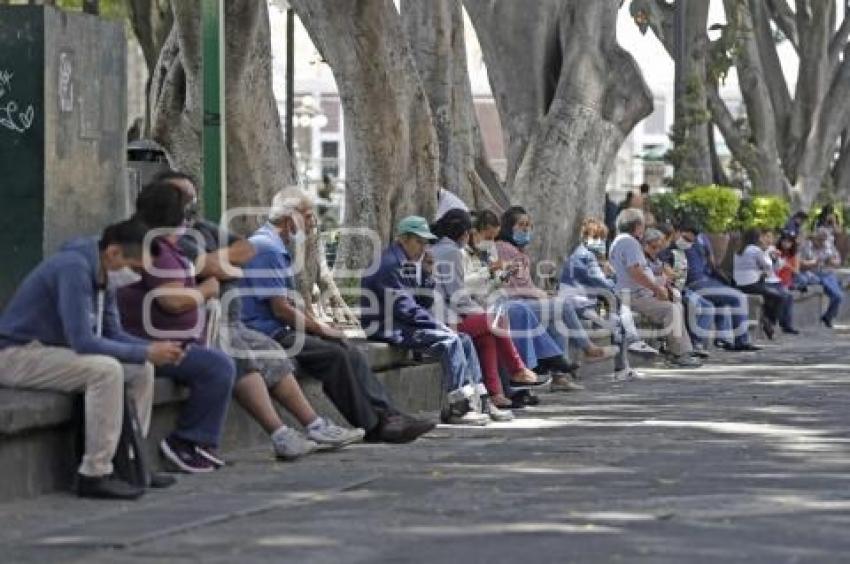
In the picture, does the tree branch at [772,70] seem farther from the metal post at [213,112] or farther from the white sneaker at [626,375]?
the metal post at [213,112]

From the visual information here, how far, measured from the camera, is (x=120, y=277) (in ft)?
43.0

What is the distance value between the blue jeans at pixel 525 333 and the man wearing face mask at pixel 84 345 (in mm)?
7024

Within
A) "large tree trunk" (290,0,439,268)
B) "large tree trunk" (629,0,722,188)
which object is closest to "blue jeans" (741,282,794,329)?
"large tree trunk" (629,0,722,188)

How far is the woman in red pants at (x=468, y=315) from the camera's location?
18469mm

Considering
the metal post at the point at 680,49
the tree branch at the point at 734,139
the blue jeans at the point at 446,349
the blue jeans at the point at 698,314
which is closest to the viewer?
the blue jeans at the point at 446,349

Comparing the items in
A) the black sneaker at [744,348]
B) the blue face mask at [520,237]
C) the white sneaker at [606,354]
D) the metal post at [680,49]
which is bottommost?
the black sneaker at [744,348]

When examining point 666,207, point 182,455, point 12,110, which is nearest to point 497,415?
point 182,455

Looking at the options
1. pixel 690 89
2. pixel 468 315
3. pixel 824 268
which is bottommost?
pixel 824 268

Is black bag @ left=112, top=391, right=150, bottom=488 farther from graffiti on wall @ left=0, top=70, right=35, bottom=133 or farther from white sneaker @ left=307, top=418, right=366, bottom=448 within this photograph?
graffiti on wall @ left=0, top=70, right=35, bottom=133

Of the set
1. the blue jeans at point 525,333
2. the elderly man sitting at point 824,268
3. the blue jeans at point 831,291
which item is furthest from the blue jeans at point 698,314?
the blue jeans at point 831,291

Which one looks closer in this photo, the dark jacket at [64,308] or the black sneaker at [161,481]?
the dark jacket at [64,308]

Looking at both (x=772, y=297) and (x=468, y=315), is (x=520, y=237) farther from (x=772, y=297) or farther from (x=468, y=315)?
(x=772, y=297)

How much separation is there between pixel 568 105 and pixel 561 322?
7.23 m

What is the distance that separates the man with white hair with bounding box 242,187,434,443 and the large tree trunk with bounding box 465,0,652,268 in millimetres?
12357
